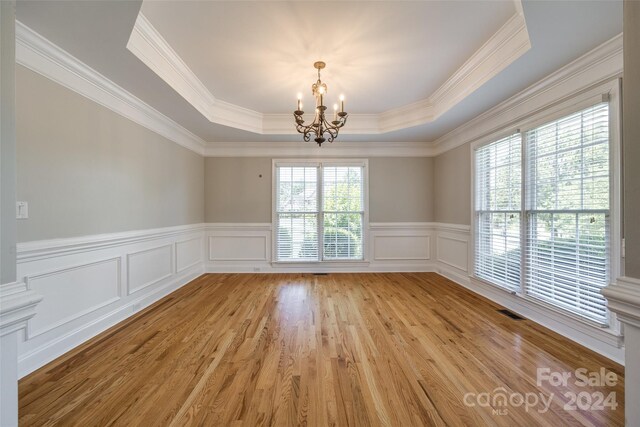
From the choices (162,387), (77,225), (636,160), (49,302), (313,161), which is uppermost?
(313,161)

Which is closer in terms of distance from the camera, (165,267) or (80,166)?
(80,166)

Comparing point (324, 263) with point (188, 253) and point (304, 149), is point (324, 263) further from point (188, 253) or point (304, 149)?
point (188, 253)

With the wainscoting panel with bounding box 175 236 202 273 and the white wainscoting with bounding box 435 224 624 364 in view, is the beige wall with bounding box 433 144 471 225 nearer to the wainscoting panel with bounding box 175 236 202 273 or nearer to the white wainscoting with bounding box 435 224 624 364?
the white wainscoting with bounding box 435 224 624 364

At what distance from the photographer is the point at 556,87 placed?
8.56 feet

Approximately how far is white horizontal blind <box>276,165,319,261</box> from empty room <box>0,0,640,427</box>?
1.02 metres

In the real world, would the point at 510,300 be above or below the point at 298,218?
below

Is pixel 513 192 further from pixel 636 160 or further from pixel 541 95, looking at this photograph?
pixel 636 160

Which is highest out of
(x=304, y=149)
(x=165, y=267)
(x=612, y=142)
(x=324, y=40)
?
(x=324, y=40)

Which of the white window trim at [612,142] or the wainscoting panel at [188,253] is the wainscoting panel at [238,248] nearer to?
the wainscoting panel at [188,253]

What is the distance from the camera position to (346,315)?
10.0 feet

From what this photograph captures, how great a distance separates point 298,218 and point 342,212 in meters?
0.87

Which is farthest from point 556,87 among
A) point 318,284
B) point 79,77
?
point 79,77

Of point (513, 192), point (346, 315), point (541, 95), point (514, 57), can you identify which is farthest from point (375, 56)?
point (346, 315)

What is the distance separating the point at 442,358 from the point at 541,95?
285 cm
